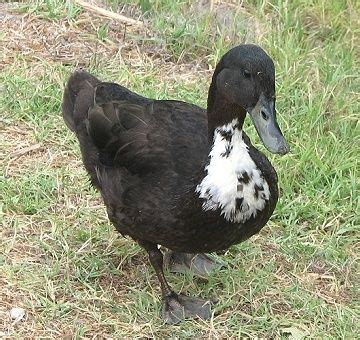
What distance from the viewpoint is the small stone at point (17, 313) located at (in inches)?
148

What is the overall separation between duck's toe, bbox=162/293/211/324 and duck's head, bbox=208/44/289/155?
0.90m

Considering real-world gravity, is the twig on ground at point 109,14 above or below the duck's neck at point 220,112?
below

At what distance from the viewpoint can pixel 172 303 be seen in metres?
3.84

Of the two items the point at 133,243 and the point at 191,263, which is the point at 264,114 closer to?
the point at 191,263

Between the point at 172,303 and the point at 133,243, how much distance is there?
513 millimetres

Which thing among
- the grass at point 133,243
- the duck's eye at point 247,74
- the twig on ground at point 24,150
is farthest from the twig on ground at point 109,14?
the duck's eye at point 247,74

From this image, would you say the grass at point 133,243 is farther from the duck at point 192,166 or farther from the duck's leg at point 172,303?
the duck at point 192,166

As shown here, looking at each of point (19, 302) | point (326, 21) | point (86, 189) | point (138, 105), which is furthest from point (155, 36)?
point (19, 302)

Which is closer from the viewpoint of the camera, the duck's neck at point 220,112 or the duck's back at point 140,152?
the duck's neck at point 220,112

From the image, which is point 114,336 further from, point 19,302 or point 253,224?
point 253,224

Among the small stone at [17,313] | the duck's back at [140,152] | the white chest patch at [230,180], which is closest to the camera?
the white chest patch at [230,180]

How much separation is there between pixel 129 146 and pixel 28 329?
0.89 m

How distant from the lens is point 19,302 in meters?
3.84

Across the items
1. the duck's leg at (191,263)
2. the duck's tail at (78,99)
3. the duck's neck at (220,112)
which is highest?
the duck's neck at (220,112)
